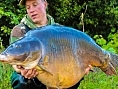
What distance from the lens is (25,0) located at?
459 cm

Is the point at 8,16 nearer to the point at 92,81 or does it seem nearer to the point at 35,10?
the point at 92,81

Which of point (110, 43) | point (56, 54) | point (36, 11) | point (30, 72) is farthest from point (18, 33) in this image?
point (110, 43)

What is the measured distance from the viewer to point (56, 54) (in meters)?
3.54

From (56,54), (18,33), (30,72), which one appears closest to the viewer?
(56,54)

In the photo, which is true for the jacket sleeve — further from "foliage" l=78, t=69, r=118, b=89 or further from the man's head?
"foliage" l=78, t=69, r=118, b=89

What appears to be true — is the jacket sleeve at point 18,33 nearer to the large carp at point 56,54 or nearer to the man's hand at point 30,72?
the man's hand at point 30,72

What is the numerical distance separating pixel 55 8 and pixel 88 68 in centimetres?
649

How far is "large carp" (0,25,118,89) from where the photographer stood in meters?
3.34

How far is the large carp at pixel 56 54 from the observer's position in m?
3.34

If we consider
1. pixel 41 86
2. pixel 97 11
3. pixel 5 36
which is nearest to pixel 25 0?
pixel 41 86

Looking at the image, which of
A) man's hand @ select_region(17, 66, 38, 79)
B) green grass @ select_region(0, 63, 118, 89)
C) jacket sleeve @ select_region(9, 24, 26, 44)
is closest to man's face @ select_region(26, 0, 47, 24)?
jacket sleeve @ select_region(9, 24, 26, 44)

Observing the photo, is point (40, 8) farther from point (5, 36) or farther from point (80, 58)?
point (5, 36)

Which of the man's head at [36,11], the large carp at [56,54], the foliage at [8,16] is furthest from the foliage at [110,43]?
the large carp at [56,54]

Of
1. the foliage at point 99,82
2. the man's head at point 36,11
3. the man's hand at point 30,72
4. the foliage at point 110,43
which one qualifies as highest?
the man's head at point 36,11
